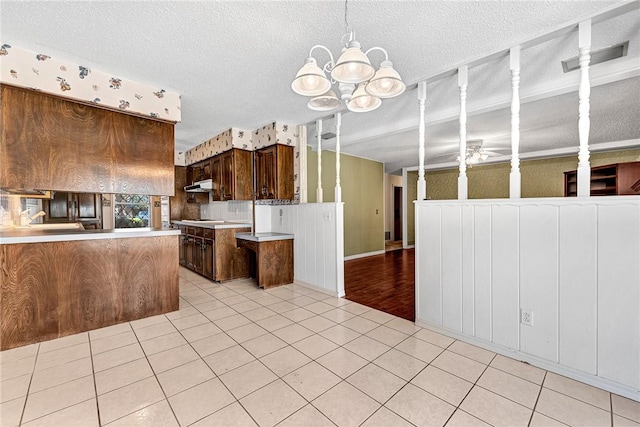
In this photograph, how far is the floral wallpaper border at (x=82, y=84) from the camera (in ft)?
7.51

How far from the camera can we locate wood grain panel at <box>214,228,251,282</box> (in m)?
4.25

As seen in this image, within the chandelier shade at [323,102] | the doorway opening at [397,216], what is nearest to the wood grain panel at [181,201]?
the chandelier shade at [323,102]

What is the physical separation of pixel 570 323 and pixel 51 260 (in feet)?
13.8

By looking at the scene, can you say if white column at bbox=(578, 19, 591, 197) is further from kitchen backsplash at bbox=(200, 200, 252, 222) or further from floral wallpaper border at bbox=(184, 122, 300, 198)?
kitchen backsplash at bbox=(200, 200, 252, 222)

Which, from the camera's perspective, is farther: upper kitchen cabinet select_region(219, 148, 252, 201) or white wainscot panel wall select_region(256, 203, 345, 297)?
upper kitchen cabinet select_region(219, 148, 252, 201)

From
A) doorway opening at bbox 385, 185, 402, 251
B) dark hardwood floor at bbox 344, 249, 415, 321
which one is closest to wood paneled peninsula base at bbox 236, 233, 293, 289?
dark hardwood floor at bbox 344, 249, 415, 321

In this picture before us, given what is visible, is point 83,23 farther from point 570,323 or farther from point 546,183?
point 546,183

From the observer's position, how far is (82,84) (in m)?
2.59

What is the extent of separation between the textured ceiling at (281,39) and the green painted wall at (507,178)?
303 cm

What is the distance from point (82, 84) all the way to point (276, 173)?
7.59ft

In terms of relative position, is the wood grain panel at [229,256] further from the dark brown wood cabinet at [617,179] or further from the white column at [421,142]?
the dark brown wood cabinet at [617,179]

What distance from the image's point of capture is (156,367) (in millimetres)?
1989

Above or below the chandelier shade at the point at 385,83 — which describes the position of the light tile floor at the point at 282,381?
below

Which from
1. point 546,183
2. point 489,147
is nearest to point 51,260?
point 489,147
